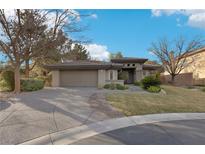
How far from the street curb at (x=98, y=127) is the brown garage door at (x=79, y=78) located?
1268 cm

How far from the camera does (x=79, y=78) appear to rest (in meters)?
20.0

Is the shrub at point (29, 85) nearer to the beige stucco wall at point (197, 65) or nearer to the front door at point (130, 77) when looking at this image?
the front door at point (130, 77)

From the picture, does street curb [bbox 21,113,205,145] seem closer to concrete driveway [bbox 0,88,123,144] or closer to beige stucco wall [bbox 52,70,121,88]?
concrete driveway [bbox 0,88,123,144]

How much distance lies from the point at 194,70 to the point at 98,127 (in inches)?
1242

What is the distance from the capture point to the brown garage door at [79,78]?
19.7 meters

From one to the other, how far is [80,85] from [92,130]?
14.7m

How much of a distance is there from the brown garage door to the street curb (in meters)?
12.7

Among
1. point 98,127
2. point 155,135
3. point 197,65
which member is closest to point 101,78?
point 98,127

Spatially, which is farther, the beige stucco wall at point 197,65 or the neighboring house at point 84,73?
the beige stucco wall at point 197,65

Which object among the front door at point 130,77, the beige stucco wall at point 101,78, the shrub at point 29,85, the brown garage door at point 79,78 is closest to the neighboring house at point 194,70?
the front door at point 130,77

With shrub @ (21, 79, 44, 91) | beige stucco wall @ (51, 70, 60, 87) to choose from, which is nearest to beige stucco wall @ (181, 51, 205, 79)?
beige stucco wall @ (51, 70, 60, 87)

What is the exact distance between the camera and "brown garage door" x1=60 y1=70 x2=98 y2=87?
19656mm

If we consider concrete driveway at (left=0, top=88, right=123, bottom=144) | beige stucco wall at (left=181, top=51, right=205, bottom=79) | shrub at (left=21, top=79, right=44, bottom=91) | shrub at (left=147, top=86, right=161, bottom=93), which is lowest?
concrete driveway at (left=0, top=88, right=123, bottom=144)
